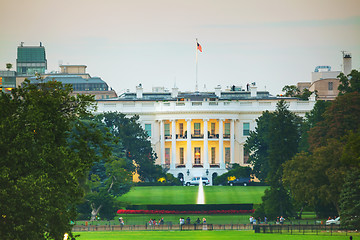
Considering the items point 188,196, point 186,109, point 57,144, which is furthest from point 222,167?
point 57,144

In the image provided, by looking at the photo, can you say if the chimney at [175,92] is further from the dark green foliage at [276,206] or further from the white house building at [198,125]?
the dark green foliage at [276,206]

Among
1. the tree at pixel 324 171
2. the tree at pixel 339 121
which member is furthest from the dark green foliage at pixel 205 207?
the tree at pixel 339 121

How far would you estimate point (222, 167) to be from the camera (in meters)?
149

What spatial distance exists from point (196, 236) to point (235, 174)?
193 feet

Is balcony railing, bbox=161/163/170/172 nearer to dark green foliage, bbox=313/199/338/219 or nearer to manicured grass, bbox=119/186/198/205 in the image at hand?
manicured grass, bbox=119/186/198/205

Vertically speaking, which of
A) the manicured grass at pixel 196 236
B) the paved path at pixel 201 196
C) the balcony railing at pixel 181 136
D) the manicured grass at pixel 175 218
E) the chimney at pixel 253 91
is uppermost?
the chimney at pixel 253 91

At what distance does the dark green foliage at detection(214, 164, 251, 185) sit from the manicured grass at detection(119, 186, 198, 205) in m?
13.2

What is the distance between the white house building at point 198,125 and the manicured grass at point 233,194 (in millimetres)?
28395

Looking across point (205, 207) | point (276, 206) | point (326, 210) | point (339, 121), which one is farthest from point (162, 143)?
point (326, 210)

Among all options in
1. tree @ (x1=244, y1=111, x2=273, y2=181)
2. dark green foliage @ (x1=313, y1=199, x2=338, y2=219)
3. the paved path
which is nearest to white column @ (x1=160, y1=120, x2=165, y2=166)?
tree @ (x1=244, y1=111, x2=273, y2=181)

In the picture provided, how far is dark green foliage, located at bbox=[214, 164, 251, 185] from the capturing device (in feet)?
437

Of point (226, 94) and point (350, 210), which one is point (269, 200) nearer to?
point (350, 210)

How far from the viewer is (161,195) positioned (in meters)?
113

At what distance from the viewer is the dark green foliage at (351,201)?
75.1 m
